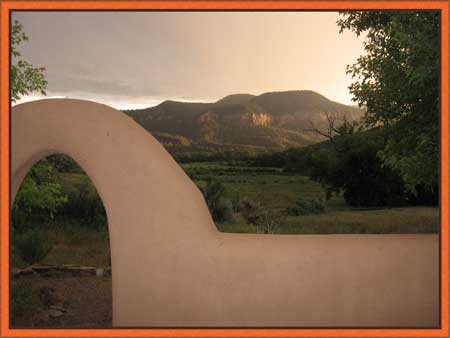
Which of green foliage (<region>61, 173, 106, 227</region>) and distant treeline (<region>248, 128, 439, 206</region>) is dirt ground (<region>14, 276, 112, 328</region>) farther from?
distant treeline (<region>248, 128, 439, 206</region>)

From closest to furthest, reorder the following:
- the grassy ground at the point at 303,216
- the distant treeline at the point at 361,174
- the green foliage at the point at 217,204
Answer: the green foliage at the point at 217,204
the grassy ground at the point at 303,216
the distant treeline at the point at 361,174

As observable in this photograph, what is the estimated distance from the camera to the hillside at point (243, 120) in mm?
38562

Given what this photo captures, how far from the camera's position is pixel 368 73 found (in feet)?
29.3

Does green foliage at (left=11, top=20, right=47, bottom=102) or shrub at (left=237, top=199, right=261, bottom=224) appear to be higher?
green foliage at (left=11, top=20, right=47, bottom=102)

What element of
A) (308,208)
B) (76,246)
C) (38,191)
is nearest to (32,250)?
(76,246)

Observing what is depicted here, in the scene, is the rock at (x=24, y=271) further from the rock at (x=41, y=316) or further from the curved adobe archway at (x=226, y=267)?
the curved adobe archway at (x=226, y=267)

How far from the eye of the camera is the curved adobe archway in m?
4.50

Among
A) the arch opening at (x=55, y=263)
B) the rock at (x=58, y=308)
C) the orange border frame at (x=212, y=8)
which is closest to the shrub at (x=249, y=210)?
the arch opening at (x=55, y=263)

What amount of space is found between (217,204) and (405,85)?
41.1 ft

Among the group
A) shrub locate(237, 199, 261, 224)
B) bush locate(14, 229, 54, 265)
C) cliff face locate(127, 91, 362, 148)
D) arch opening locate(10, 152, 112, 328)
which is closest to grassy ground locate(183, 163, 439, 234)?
shrub locate(237, 199, 261, 224)

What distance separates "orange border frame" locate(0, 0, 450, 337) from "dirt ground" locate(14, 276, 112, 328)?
2.63 meters

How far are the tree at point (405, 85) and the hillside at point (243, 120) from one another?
24775 millimetres

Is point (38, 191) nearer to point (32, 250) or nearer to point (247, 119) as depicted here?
point (32, 250)

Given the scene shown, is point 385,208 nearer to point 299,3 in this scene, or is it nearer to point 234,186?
point 234,186
